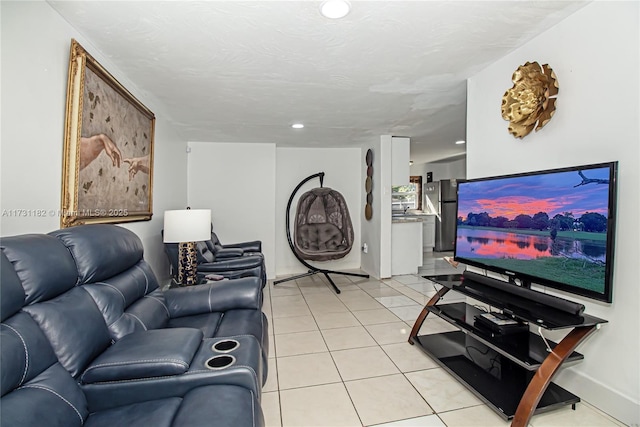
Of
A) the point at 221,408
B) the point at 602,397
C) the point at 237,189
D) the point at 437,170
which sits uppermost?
the point at 437,170

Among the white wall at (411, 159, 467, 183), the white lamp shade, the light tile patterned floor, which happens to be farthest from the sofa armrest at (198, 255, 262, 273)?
the white wall at (411, 159, 467, 183)

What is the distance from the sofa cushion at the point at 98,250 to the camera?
133 centimetres

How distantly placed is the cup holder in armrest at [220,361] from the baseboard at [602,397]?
1948 mm

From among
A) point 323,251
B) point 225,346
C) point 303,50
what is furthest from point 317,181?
point 225,346

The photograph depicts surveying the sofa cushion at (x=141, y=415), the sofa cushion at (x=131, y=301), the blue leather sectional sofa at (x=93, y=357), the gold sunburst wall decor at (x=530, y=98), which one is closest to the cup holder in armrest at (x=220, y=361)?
the blue leather sectional sofa at (x=93, y=357)

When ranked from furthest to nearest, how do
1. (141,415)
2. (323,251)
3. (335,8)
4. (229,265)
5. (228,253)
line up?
(323,251) → (228,253) → (229,265) → (335,8) → (141,415)

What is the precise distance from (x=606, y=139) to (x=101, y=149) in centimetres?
304

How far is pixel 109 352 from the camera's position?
→ 3.90ft

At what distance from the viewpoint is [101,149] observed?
6.70 ft

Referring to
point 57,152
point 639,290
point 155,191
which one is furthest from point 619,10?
point 155,191

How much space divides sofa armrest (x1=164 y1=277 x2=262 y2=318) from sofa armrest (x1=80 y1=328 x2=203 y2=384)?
765 millimetres

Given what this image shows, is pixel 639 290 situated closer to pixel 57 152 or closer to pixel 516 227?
pixel 516 227

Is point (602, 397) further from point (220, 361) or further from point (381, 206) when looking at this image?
point (381, 206)

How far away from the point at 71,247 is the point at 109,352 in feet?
1.61
